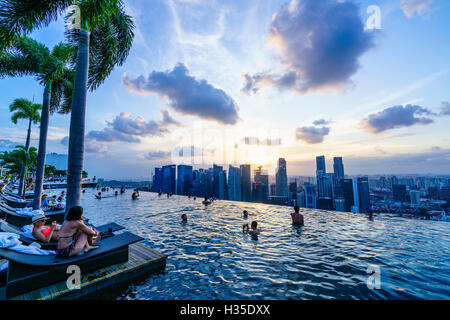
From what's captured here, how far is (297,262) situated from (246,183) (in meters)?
84.5

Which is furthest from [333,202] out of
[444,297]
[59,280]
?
[59,280]

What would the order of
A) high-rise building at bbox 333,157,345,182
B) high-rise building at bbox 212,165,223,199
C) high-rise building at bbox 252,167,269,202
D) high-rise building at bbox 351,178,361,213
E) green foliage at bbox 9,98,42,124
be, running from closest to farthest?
1. green foliage at bbox 9,98,42,124
2. high-rise building at bbox 351,178,361,213
3. high-rise building at bbox 333,157,345,182
4. high-rise building at bbox 252,167,269,202
5. high-rise building at bbox 212,165,223,199

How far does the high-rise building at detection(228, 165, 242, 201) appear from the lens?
91.2 meters

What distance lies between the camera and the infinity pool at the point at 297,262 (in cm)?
516

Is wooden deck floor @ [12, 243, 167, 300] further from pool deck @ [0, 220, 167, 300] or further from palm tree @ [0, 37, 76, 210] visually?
palm tree @ [0, 37, 76, 210]

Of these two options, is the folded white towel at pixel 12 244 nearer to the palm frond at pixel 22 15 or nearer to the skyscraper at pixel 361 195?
the palm frond at pixel 22 15

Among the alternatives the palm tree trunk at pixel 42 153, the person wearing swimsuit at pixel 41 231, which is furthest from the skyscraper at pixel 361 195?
the palm tree trunk at pixel 42 153

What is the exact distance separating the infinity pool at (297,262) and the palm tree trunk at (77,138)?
176 inches

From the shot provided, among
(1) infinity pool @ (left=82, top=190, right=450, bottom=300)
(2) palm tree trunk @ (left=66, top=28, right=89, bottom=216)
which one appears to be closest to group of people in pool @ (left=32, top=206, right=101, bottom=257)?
(1) infinity pool @ (left=82, top=190, right=450, bottom=300)

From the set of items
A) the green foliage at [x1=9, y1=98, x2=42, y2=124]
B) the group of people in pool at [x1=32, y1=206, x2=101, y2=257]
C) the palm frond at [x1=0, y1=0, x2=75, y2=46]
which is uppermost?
the green foliage at [x1=9, y1=98, x2=42, y2=124]

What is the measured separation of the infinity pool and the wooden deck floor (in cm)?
37

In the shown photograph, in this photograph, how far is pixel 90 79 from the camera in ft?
35.6
